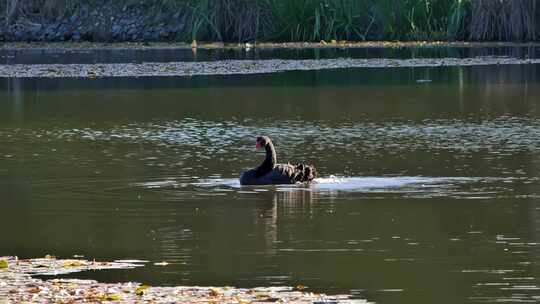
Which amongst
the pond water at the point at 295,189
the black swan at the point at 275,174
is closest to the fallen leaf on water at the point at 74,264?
the pond water at the point at 295,189

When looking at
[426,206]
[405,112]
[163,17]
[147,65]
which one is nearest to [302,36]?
[163,17]

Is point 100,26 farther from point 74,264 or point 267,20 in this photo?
point 74,264

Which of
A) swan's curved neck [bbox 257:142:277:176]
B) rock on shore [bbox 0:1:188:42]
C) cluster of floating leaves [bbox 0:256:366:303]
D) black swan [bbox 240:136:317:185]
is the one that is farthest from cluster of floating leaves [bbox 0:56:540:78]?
cluster of floating leaves [bbox 0:256:366:303]

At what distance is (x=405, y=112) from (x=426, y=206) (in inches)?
542

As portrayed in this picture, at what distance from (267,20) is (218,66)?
11314 mm

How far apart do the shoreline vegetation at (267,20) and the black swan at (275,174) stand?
33.0 meters

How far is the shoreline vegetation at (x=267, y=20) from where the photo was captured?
5378 centimetres

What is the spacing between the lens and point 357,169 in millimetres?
22156

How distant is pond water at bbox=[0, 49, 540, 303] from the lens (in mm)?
14156

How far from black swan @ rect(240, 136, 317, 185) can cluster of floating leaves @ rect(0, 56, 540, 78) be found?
22563 mm

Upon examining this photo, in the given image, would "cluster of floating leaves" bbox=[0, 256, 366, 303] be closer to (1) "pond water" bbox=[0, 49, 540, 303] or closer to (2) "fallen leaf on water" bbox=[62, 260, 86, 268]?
(1) "pond water" bbox=[0, 49, 540, 303]

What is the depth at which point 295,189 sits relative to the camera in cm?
2045

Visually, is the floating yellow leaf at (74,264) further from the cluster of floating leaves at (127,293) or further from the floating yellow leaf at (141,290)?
the floating yellow leaf at (141,290)

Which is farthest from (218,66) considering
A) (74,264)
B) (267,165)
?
(74,264)
